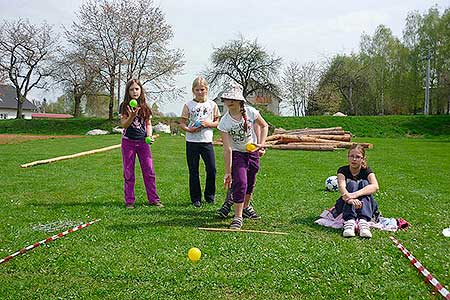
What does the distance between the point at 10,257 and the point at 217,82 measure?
152ft

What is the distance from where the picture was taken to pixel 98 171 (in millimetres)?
11094

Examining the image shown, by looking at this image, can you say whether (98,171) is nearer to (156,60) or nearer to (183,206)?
(183,206)

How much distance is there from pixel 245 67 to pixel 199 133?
144ft

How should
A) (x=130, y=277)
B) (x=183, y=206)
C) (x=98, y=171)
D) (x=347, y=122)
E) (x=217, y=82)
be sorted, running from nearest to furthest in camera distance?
(x=130, y=277), (x=183, y=206), (x=98, y=171), (x=347, y=122), (x=217, y=82)

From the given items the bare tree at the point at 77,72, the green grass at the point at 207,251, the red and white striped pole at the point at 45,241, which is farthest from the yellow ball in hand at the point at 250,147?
the bare tree at the point at 77,72

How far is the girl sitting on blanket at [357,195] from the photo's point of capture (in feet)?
17.2

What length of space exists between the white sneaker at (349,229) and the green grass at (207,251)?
145mm

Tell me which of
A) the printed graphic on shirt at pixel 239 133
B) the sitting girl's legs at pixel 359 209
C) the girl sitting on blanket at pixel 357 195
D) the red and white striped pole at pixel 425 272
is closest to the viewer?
the red and white striped pole at pixel 425 272

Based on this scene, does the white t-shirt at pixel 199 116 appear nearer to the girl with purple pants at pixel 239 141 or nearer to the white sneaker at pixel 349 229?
the girl with purple pants at pixel 239 141

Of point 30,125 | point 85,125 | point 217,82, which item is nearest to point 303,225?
point 85,125

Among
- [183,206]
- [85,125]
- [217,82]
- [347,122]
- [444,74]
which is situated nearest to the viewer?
[183,206]

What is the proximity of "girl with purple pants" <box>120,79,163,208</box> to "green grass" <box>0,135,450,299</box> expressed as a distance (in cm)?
30

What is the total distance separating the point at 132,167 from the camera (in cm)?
683

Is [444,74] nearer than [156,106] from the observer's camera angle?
No
